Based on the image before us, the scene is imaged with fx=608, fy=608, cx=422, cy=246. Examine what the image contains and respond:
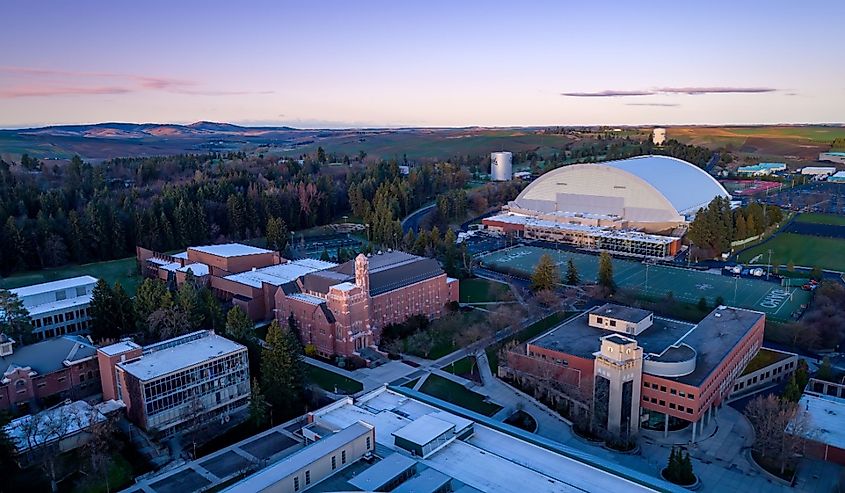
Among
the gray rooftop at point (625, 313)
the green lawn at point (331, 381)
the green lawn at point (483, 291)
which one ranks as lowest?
the green lawn at point (331, 381)

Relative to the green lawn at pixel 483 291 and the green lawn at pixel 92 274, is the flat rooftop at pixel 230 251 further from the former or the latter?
the green lawn at pixel 483 291

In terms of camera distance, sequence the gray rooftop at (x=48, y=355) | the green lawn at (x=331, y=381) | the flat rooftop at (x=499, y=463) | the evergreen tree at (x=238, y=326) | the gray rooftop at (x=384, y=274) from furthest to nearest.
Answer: the gray rooftop at (x=384, y=274) < the green lawn at (x=331, y=381) < the evergreen tree at (x=238, y=326) < the gray rooftop at (x=48, y=355) < the flat rooftop at (x=499, y=463)

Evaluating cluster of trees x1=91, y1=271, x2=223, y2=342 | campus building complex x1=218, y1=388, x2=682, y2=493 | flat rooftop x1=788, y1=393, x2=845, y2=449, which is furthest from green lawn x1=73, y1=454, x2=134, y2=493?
flat rooftop x1=788, y1=393, x2=845, y2=449

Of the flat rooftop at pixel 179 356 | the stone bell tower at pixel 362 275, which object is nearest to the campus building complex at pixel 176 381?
the flat rooftop at pixel 179 356

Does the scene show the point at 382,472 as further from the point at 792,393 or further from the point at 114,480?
the point at 792,393

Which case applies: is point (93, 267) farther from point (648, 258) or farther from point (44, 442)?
point (648, 258)

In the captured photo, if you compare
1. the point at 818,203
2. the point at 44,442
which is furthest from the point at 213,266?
the point at 818,203

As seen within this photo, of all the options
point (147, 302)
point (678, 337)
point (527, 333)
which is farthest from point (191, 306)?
point (678, 337)
